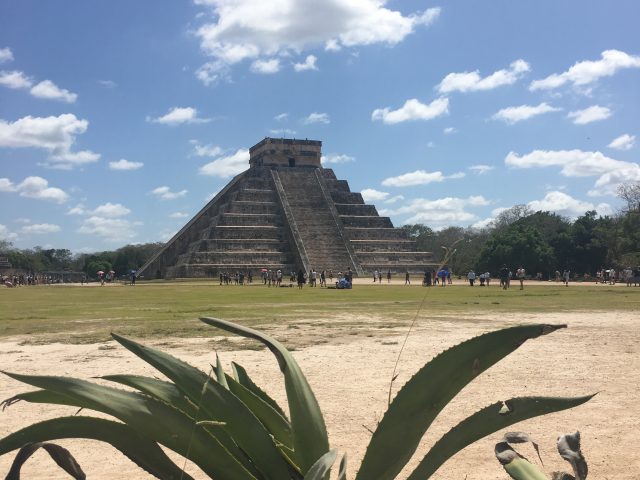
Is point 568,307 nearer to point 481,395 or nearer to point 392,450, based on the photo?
point 481,395

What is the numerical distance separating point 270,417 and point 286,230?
155 feet

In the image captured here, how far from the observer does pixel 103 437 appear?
1.51m

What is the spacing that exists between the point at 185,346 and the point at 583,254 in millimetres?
48944

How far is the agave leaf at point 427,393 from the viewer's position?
4.62 ft

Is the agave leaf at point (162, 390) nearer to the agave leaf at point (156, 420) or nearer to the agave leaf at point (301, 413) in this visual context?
the agave leaf at point (156, 420)

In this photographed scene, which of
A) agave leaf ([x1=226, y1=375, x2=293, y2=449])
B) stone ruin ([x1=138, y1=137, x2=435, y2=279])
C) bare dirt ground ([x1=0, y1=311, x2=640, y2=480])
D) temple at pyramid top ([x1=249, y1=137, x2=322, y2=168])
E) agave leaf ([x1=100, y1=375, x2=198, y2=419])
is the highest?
temple at pyramid top ([x1=249, y1=137, x2=322, y2=168])

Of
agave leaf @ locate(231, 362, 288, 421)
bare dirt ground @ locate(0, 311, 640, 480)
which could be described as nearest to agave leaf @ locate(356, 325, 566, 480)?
agave leaf @ locate(231, 362, 288, 421)

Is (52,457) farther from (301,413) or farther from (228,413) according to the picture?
(301,413)

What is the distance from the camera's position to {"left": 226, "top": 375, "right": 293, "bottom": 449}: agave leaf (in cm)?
168

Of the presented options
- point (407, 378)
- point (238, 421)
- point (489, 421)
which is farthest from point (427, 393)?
point (407, 378)

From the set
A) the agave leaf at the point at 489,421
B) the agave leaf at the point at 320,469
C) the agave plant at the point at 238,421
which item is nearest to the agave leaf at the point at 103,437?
the agave plant at the point at 238,421

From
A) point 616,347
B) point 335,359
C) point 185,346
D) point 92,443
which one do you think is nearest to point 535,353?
point 616,347

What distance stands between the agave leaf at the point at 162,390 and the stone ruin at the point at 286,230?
42636 mm

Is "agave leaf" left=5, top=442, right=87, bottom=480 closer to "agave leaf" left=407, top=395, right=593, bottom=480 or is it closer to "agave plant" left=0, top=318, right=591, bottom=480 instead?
"agave plant" left=0, top=318, right=591, bottom=480
